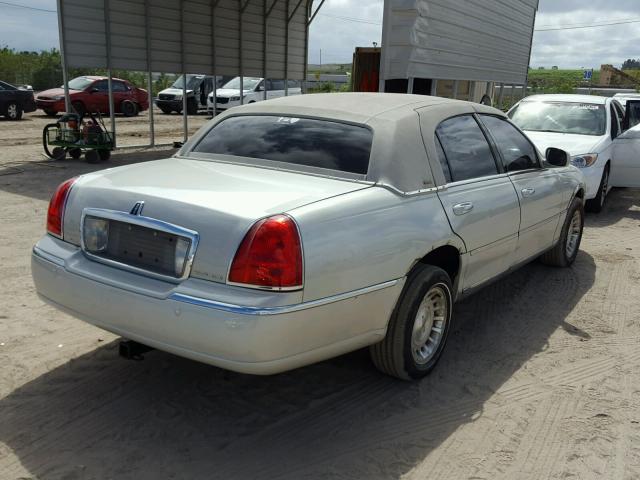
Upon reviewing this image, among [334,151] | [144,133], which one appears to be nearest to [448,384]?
[334,151]

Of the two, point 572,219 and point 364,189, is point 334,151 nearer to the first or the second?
point 364,189

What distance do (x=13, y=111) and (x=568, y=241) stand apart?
1881cm

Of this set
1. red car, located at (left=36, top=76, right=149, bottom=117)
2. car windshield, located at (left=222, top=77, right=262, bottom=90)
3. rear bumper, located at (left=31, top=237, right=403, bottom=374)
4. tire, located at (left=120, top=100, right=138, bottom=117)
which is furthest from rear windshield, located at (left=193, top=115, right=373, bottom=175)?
tire, located at (left=120, top=100, right=138, bottom=117)

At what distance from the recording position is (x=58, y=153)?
12.0 m

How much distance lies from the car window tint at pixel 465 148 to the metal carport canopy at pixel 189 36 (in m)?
9.94

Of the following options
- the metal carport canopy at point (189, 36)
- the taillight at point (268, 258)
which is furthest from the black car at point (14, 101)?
the taillight at point (268, 258)

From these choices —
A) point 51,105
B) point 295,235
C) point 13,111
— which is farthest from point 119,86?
point 295,235

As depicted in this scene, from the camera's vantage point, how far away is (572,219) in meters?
5.89

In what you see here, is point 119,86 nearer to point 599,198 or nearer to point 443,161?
point 599,198

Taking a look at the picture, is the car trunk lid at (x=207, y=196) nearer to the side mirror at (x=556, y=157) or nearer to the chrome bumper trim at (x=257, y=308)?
the chrome bumper trim at (x=257, y=308)

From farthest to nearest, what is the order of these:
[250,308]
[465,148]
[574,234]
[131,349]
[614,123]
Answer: [614,123]
[574,234]
[465,148]
[131,349]
[250,308]

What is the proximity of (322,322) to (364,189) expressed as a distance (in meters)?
0.78

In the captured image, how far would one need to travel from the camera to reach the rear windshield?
11.4 ft

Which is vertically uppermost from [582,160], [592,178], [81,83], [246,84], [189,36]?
[189,36]
